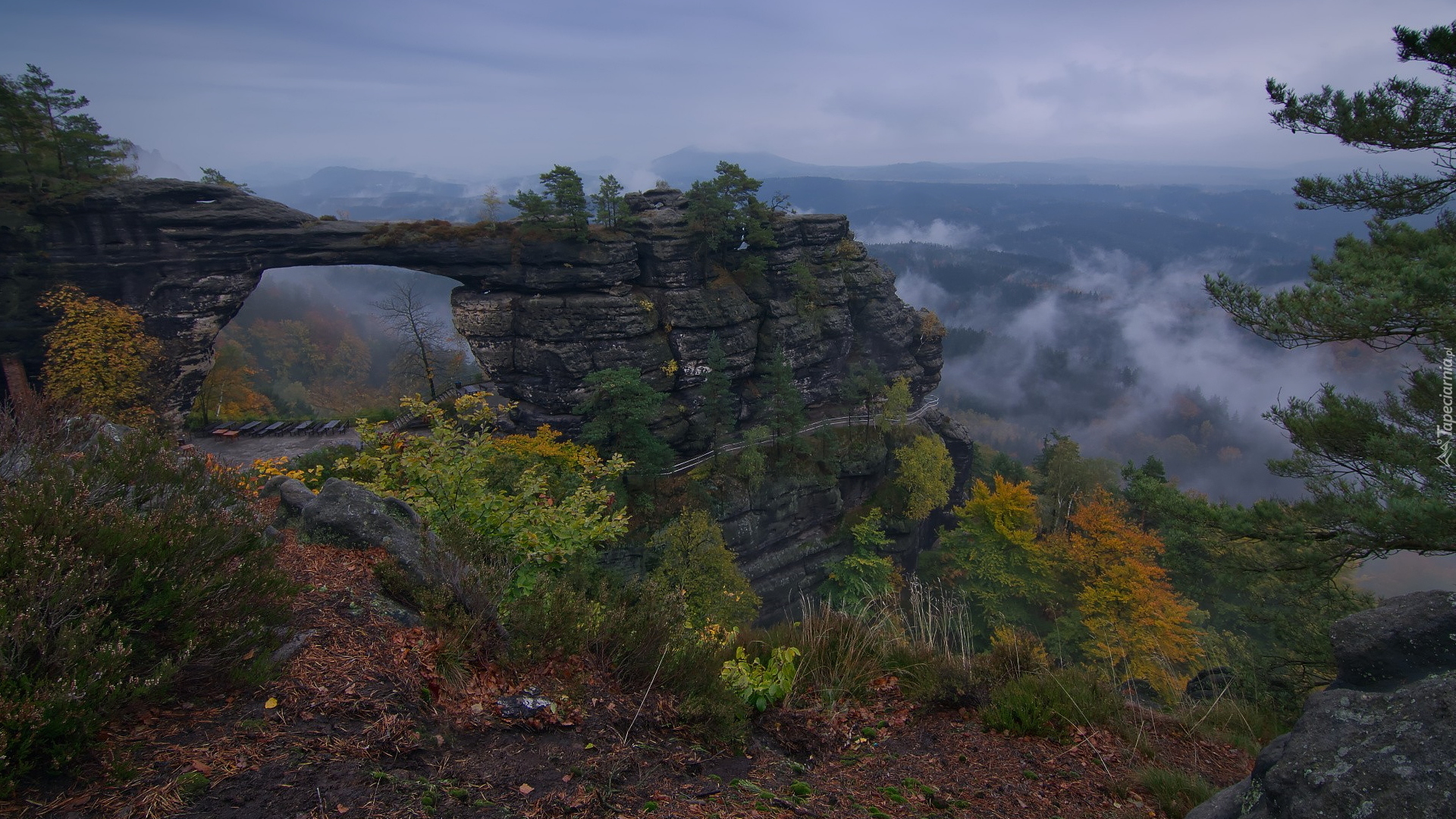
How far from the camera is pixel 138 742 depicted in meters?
2.95

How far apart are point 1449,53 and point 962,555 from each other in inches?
866

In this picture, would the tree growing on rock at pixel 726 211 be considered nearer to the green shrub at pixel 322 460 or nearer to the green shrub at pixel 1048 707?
the green shrub at pixel 322 460

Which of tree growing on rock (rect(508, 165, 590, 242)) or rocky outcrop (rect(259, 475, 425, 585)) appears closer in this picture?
rocky outcrop (rect(259, 475, 425, 585))

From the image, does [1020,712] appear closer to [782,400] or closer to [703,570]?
[703,570]

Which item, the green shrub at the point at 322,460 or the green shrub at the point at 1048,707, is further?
the green shrub at the point at 322,460

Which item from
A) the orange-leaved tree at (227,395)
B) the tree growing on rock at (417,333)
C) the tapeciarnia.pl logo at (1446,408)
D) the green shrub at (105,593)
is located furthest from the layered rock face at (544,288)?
the tapeciarnia.pl logo at (1446,408)

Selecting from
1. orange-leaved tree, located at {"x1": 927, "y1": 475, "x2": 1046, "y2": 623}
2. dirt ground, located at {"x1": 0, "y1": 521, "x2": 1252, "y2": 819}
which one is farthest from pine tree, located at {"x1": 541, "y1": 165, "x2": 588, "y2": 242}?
dirt ground, located at {"x1": 0, "y1": 521, "x2": 1252, "y2": 819}

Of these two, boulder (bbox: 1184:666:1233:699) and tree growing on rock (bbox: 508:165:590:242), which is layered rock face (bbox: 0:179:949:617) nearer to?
tree growing on rock (bbox: 508:165:590:242)

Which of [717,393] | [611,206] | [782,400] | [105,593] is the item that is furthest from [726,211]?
[105,593]

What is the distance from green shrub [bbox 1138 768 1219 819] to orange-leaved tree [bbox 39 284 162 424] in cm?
2741

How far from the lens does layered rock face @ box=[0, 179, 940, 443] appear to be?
71.9 feet

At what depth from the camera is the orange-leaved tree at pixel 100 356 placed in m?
19.9

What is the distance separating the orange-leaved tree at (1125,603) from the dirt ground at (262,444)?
2742cm

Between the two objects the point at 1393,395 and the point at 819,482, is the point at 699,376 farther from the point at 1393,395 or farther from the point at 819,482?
the point at 1393,395
